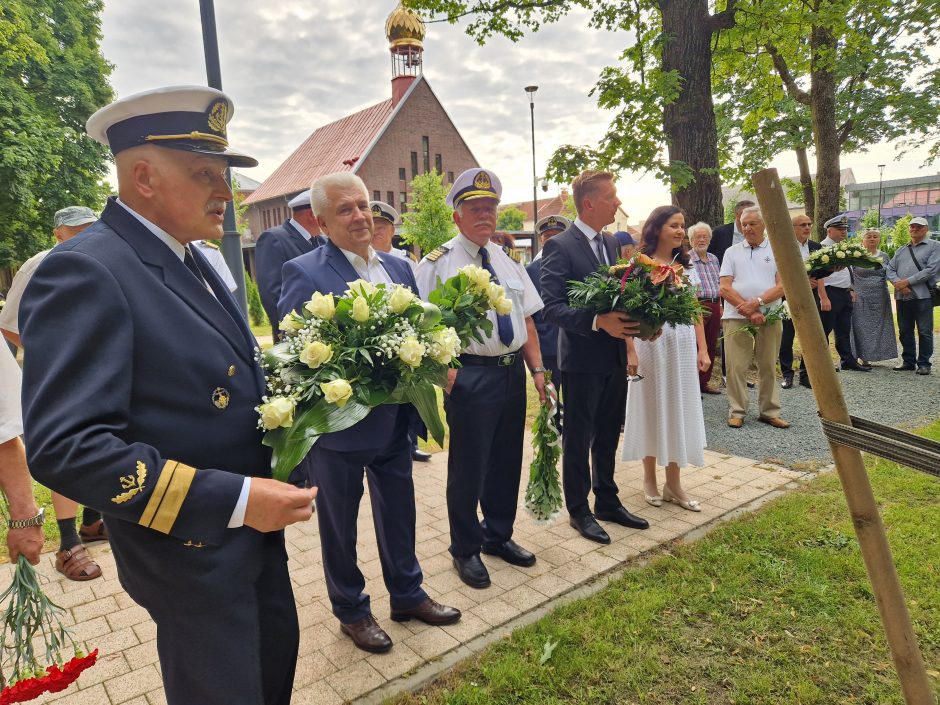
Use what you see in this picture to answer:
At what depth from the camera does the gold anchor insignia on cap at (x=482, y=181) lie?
147 inches

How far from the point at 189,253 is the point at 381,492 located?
1776 mm

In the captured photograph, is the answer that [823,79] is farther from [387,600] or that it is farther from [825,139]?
[387,600]

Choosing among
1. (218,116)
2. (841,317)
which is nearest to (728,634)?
(218,116)

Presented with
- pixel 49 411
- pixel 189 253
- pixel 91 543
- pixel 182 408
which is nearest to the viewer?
pixel 49 411

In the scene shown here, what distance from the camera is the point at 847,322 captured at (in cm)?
939

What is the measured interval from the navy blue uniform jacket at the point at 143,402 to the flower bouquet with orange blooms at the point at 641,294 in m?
2.66

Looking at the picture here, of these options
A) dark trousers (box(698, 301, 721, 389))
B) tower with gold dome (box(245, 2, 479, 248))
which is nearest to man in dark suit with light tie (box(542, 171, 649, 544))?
dark trousers (box(698, 301, 721, 389))

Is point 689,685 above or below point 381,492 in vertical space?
below

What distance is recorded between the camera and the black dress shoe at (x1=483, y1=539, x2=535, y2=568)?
12.9ft

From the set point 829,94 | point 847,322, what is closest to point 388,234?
point 847,322

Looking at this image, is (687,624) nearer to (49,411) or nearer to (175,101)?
(49,411)

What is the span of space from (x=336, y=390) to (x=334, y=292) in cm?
123

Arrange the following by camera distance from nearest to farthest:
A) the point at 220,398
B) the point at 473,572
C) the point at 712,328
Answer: the point at 220,398, the point at 473,572, the point at 712,328

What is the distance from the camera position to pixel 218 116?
186 centimetres
